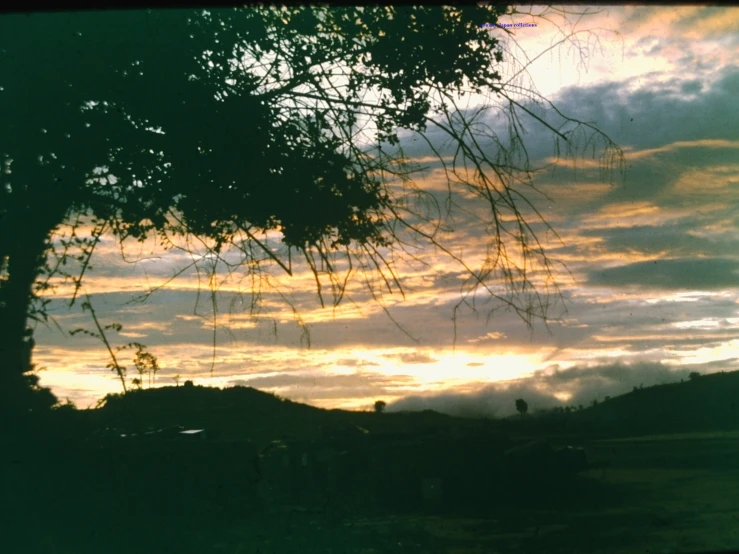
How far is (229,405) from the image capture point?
3709 millimetres

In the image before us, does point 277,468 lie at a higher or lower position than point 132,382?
lower

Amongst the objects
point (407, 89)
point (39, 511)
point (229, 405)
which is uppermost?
point (407, 89)

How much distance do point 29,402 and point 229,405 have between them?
3.77ft

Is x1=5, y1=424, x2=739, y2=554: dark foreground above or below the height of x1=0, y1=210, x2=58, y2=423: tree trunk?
below

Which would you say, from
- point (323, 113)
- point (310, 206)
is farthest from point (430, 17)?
point (310, 206)

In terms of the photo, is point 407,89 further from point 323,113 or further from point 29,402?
point 29,402

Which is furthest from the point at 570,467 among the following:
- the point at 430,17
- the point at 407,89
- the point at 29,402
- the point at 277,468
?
the point at 29,402

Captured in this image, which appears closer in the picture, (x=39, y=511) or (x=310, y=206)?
(x=39, y=511)

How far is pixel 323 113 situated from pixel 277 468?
2166 mm

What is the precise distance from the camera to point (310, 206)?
155 inches

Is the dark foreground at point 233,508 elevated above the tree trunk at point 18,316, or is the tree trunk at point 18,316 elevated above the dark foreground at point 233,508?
the tree trunk at point 18,316

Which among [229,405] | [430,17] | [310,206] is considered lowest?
[229,405]

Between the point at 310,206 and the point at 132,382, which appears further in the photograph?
the point at 310,206

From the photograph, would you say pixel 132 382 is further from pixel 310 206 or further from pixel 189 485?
pixel 310 206
